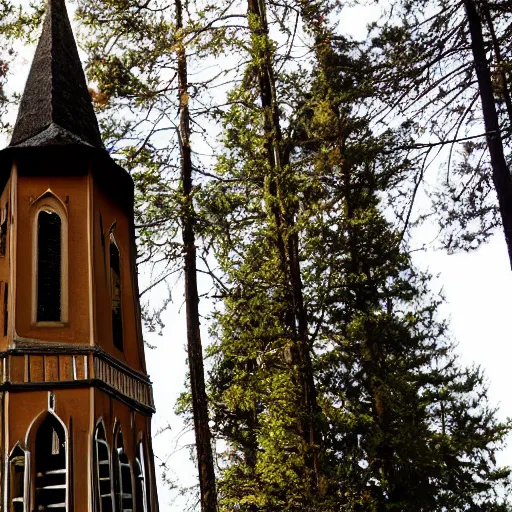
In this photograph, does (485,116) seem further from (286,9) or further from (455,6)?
(286,9)

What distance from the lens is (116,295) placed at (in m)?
13.3

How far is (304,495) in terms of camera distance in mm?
15086

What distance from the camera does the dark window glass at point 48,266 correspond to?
11594 millimetres

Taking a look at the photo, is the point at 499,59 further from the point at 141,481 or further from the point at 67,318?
the point at 141,481

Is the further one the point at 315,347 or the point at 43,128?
the point at 315,347

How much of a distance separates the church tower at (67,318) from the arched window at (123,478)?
23 mm

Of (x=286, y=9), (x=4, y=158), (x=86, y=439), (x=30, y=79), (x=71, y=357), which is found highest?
(x=286, y=9)

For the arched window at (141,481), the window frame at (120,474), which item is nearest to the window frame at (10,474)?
the window frame at (120,474)

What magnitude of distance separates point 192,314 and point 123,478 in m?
3.54

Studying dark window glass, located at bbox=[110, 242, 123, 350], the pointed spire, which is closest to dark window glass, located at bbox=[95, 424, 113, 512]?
dark window glass, located at bbox=[110, 242, 123, 350]

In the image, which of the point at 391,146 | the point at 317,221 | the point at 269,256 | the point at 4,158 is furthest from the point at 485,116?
the point at 4,158

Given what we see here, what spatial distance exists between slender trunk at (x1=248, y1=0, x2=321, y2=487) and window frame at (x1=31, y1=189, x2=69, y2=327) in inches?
223

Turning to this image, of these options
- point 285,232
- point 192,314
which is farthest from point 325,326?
point 192,314

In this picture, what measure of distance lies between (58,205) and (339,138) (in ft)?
28.8
